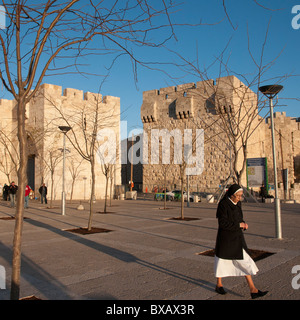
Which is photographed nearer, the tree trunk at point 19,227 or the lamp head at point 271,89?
the tree trunk at point 19,227

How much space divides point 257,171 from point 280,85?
17.3m

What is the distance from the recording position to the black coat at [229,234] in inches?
168

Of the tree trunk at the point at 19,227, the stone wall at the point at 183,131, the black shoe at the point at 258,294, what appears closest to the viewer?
the tree trunk at the point at 19,227

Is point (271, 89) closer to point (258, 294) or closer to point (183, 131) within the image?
point (258, 294)

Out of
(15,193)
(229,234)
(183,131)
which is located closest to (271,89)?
(229,234)

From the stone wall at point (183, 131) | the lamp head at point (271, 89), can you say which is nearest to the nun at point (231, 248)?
the lamp head at point (271, 89)

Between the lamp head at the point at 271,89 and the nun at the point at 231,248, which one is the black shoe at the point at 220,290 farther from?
the lamp head at the point at 271,89

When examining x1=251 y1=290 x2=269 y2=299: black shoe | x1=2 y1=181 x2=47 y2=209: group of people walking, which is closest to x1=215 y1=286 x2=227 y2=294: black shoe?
x1=251 y1=290 x2=269 y2=299: black shoe

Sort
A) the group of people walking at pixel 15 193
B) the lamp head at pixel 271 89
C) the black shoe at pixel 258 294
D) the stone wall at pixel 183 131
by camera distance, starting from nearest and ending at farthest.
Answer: the black shoe at pixel 258 294 → the lamp head at pixel 271 89 → the group of people walking at pixel 15 193 → the stone wall at pixel 183 131

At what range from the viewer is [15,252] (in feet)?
10.9

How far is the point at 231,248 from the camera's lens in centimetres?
429

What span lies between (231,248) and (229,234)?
18 centimetres
